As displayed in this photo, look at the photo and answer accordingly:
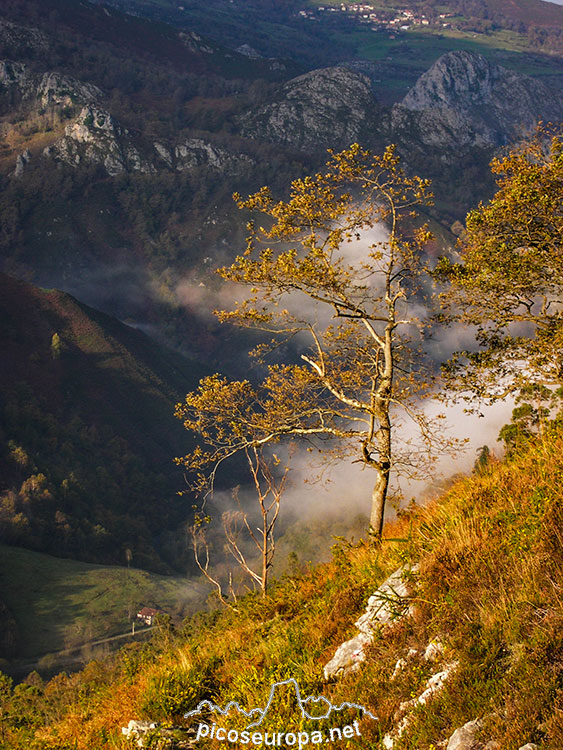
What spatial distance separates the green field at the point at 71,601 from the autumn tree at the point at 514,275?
17005 centimetres

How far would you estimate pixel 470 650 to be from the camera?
17.4 ft

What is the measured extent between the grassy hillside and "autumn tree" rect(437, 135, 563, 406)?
6585mm

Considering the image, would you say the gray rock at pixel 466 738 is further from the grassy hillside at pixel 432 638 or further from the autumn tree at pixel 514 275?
the autumn tree at pixel 514 275

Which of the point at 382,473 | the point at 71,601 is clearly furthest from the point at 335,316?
the point at 71,601

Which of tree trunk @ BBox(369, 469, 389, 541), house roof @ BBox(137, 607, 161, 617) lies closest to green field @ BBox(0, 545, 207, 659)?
house roof @ BBox(137, 607, 161, 617)

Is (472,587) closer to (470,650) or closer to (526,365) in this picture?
(470,650)

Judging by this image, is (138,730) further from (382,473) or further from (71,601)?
(71,601)

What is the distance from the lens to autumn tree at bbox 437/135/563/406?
47.1 ft

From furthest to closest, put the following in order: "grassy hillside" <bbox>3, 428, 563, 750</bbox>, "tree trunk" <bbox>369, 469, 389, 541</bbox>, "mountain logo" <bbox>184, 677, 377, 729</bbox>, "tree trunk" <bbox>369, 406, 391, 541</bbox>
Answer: "tree trunk" <bbox>369, 406, 391, 541</bbox> → "tree trunk" <bbox>369, 469, 389, 541</bbox> → "mountain logo" <bbox>184, 677, 377, 729</bbox> → "grassy hillside" <bbox>3, 428, 563, 750</bbox>

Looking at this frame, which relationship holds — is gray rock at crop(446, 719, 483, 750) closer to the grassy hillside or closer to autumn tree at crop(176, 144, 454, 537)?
the grassy hillside

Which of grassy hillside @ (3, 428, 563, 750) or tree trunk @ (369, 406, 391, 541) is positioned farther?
tree trunk @ (369, 406, 391, 541)

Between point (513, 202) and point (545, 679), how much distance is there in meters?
12.3

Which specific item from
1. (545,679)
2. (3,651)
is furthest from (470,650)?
(3,651)

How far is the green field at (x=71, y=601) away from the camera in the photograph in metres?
163
